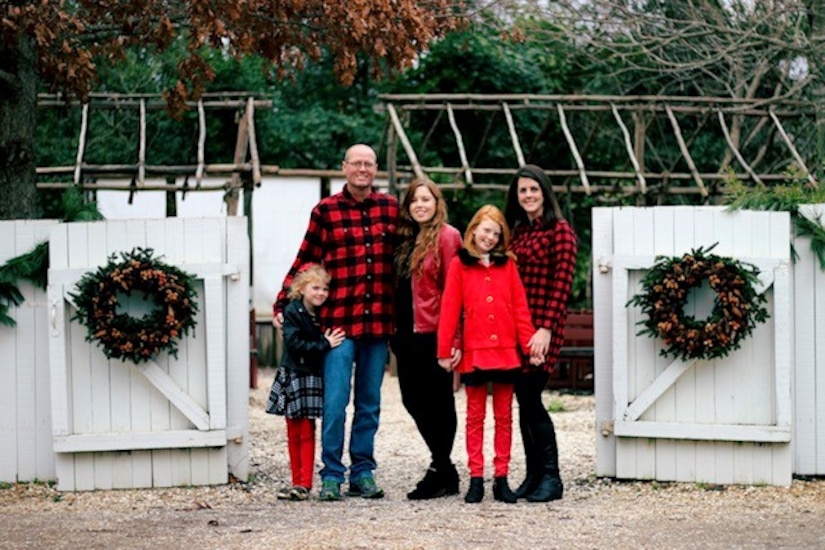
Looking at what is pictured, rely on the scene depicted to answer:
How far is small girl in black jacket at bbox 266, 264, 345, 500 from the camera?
7.54 m

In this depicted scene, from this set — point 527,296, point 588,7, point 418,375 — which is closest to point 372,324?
point 418,375

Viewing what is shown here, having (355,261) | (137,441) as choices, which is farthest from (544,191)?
(137,441)

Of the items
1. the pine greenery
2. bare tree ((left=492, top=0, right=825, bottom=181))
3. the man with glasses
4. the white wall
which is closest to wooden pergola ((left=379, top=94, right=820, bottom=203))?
bare tree ((left=492, top=0, right=825, bottom=181))

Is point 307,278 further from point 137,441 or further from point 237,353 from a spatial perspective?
point 137,441

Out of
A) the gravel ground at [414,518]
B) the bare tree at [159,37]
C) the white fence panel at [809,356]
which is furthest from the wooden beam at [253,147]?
the white fence panel at [809,356]

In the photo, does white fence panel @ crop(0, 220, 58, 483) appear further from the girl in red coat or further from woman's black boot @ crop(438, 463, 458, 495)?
the girl in red coat

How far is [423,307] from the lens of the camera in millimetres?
7547

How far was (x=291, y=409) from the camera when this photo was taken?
7645 millimetres

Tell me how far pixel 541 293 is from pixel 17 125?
12.2 ft

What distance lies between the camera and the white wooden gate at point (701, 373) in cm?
780

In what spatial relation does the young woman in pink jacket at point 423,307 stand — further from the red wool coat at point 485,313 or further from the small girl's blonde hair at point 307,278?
the small girl's blonde hair at point 307,278

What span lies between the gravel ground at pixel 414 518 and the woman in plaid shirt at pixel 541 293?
0.76 feet

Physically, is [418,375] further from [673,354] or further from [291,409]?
[673,354]

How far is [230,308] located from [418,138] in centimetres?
1298
